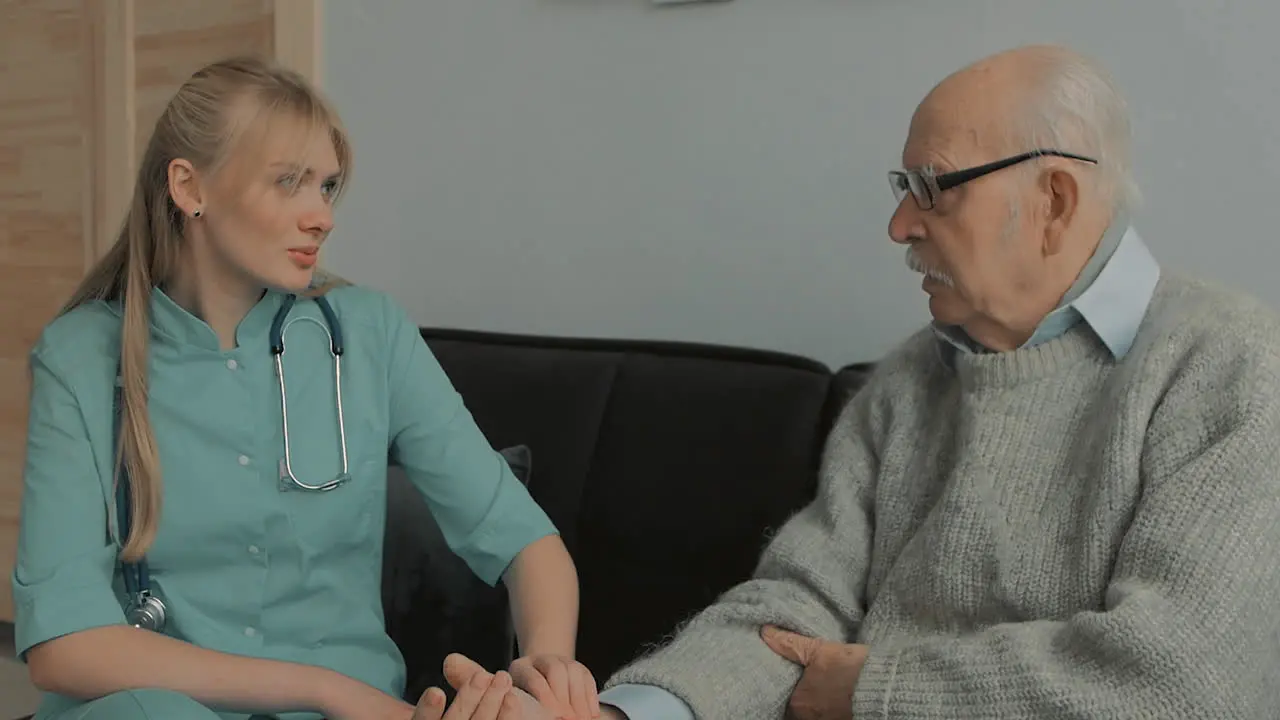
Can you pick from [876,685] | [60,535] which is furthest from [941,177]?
[60,535]

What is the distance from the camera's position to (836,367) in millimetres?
2064

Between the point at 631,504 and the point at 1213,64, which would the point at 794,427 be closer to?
the point at 631,504

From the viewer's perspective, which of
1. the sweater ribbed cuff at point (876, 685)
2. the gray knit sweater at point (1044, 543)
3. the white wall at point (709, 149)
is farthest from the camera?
the white wall at point (709, 149)

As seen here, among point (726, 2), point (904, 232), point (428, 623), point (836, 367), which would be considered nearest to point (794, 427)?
point (836, 367)

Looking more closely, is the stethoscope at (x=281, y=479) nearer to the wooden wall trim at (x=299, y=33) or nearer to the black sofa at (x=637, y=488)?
the black sofa at (x=637, y=488)

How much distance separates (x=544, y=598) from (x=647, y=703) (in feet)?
0.67

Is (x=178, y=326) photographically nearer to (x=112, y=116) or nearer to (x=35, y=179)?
(x=112, y=116)

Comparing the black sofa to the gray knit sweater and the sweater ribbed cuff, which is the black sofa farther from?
the sweater ribbed cuff

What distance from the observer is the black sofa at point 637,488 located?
1830 mm

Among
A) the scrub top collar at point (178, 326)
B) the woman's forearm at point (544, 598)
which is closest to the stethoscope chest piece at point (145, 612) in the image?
the scrub top collar at point (178, 326)

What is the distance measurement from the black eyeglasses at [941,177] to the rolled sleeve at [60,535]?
3.15 ft

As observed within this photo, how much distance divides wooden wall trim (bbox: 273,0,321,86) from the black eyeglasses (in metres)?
1.52

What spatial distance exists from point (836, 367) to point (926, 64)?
1.59 ft

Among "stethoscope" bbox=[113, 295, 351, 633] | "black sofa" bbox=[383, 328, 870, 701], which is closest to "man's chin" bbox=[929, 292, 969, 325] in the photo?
"black sofa" bbox=[383, 328, 870, 701]
